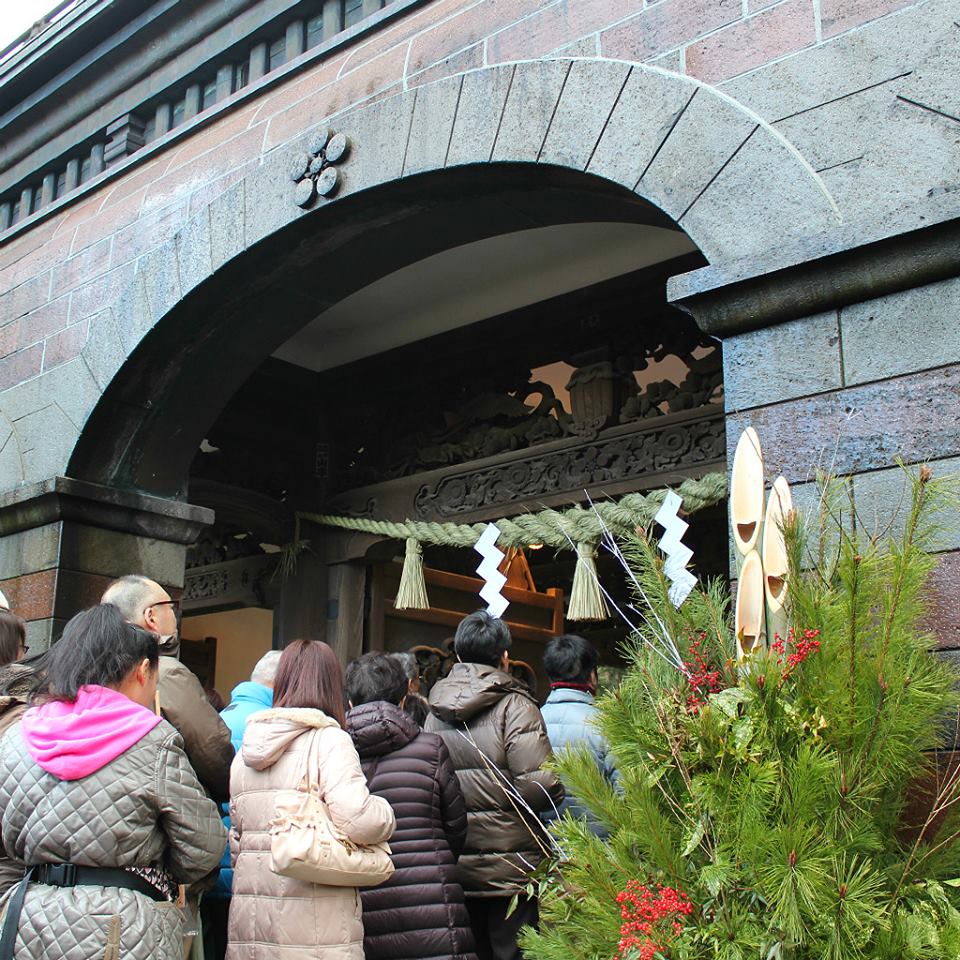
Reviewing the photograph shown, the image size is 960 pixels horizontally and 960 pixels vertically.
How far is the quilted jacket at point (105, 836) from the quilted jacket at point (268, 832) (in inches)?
13.8

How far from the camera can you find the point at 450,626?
8.10m

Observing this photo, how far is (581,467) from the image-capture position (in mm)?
6586

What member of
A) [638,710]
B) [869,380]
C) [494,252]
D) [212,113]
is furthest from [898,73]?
[212,113]

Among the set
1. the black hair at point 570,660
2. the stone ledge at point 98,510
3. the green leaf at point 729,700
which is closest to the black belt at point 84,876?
the green leaf at point 729,700

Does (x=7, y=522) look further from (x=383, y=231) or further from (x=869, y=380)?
(x=869, y=380)

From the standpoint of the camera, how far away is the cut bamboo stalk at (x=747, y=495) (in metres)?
3.01

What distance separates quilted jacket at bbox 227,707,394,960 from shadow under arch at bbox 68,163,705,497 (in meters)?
2.25

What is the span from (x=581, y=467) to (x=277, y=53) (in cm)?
270

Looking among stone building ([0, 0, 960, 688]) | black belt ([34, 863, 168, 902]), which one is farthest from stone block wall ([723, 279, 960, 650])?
black belt ([34, 863, 168, 902])

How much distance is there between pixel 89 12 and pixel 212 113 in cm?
115

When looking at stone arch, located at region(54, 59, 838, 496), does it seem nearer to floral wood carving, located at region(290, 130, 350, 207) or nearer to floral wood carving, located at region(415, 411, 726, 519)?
floral wood carving, located at region(290, 130, 350, 207)

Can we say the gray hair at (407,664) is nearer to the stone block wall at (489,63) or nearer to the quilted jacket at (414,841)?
the quilted jacket at (414,841)

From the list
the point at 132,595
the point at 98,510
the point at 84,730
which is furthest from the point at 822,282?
the point at 98,510

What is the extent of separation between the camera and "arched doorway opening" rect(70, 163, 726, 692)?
5.44 metres
